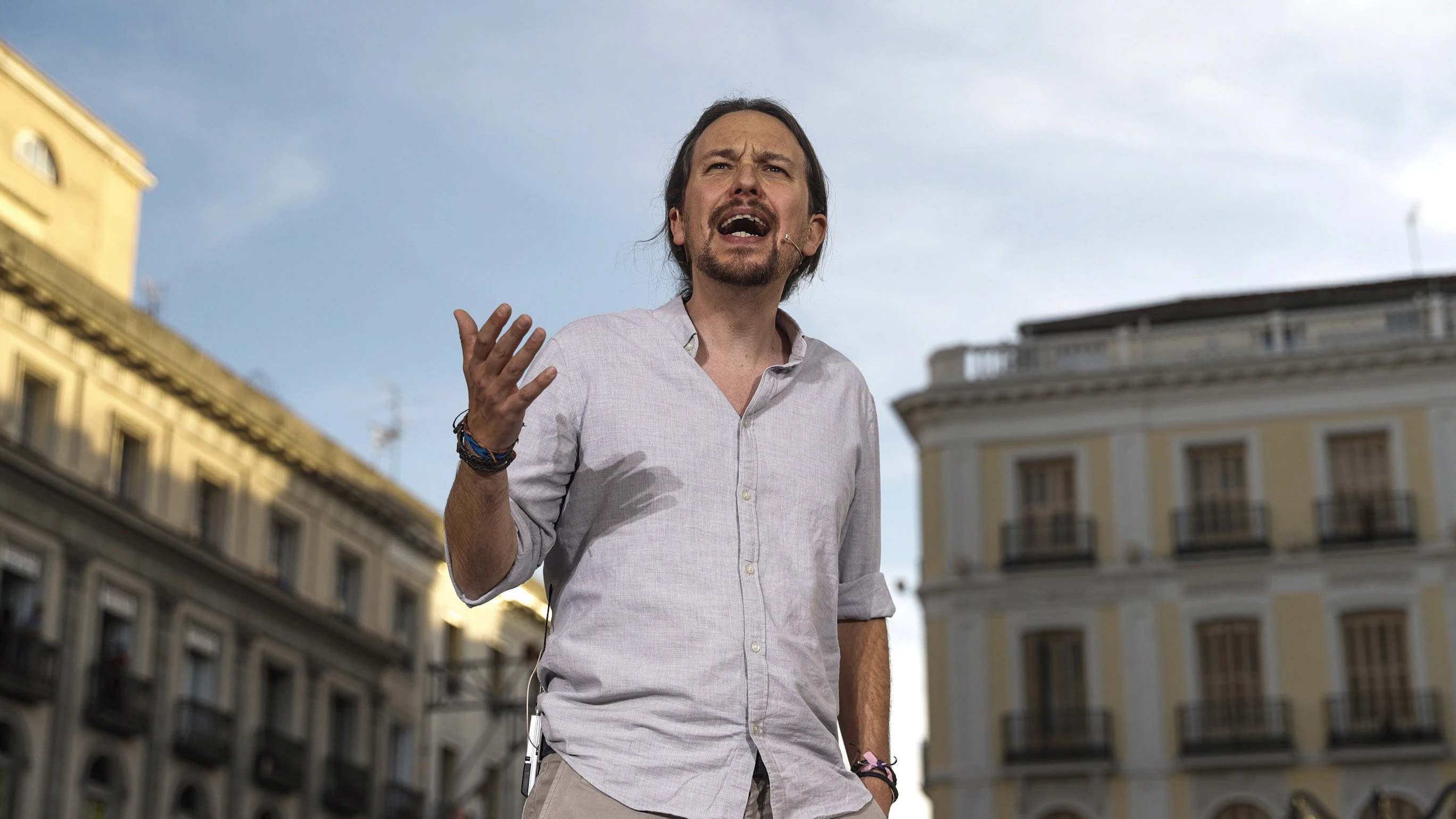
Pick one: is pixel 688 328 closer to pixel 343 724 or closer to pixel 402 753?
pixel 343 724

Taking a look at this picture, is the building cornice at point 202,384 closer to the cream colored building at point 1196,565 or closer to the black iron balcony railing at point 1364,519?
the cream colored building at point 1196,565

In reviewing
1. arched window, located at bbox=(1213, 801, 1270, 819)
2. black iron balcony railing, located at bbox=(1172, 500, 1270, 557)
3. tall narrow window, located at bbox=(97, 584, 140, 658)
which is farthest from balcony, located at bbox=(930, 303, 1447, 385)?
tall narrow window, located at bbox=(97, 584, 140, 658)

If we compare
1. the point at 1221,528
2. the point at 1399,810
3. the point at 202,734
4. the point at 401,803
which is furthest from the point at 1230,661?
the point at 202,734

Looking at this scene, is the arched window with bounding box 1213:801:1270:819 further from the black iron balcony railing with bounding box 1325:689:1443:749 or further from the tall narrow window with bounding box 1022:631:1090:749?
the tall narrow window with bounding box 1022:631:1090:749

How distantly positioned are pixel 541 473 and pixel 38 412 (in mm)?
27500

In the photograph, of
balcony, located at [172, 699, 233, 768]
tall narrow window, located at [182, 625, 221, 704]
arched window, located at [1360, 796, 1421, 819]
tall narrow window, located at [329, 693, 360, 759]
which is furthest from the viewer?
tall narrow window, located at [329, 693, 360, 759]

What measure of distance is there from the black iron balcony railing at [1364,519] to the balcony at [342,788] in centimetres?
1895

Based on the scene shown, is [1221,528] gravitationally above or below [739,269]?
above

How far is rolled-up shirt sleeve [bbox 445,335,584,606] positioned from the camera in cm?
315

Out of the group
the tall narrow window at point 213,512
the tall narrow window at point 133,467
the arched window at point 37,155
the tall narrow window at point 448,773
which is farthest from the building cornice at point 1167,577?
the arched window at point 37,155

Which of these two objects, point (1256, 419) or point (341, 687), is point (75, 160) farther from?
point (1256, 419)

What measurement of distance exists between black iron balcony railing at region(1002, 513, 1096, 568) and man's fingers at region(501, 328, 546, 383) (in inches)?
1362

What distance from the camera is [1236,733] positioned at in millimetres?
34688

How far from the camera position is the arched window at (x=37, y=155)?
32.7m
